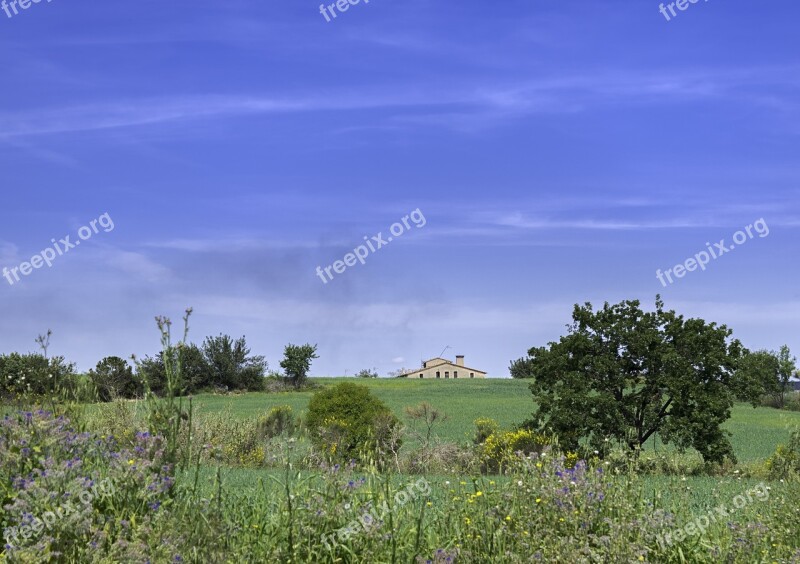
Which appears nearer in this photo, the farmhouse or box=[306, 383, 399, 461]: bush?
box=[306, 383, 399, 461]: bush

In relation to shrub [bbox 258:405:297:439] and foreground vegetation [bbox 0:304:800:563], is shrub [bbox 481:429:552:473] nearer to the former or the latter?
shrub [bbox 258:405:297:439]

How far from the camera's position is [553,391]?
18.1 m

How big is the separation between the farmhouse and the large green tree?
73904 mm

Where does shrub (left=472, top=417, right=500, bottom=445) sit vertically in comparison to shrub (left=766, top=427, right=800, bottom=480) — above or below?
above

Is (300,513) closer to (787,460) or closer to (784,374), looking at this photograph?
(787,460)

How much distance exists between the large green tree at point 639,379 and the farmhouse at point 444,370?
242 ft

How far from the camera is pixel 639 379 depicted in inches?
698

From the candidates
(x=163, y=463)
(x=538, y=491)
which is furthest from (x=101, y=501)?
(x=538, y=491)

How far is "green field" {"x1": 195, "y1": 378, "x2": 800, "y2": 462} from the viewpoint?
32.8m

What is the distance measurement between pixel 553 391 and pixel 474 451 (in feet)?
7.57

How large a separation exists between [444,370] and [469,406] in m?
46.1

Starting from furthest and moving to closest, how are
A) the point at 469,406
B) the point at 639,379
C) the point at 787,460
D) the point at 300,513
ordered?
1. the point at 469,406
2. the point at 639,379
3. the point at 787,460
4. the point at 300,513

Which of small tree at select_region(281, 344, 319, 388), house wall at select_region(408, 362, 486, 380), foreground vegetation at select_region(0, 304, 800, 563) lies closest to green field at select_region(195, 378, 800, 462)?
small tree at select_region(281, 344, 319, 388)

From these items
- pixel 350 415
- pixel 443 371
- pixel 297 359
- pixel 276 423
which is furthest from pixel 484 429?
pixel 443 371
